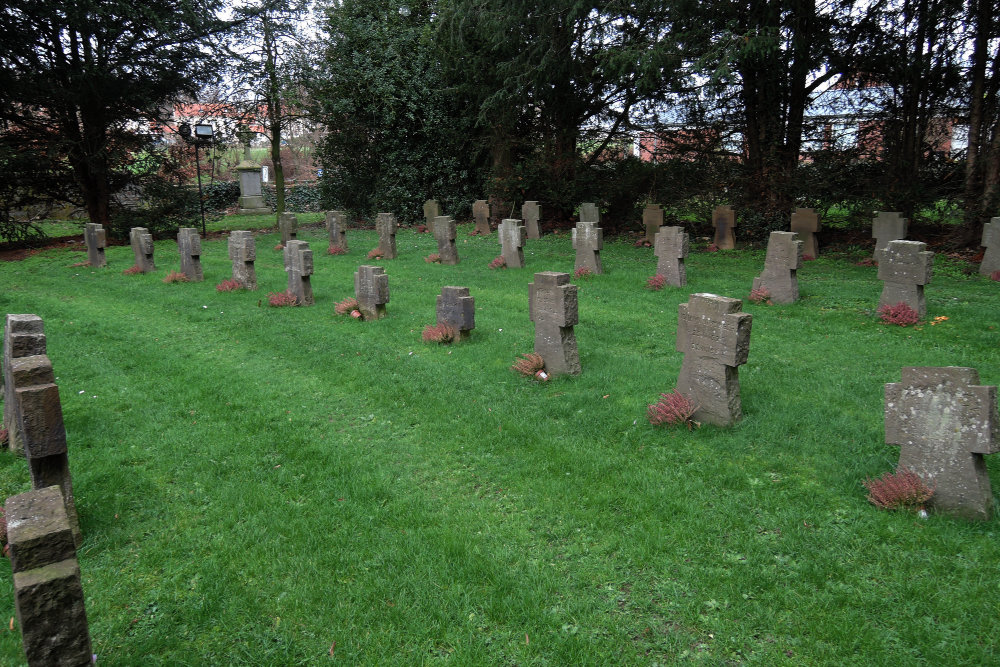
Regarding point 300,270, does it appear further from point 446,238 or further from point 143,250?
point 143,250

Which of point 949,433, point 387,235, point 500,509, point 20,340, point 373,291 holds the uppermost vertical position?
point 387,235

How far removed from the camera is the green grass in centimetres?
374

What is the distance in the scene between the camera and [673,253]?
12734mm

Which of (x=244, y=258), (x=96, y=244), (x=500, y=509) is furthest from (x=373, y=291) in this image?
(x=96, y=244)

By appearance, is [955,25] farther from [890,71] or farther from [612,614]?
[612,614]

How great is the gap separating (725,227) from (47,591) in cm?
1730

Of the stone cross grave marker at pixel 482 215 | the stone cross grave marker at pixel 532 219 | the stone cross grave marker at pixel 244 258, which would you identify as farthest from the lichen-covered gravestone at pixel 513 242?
the stone cross grave marker at pixel 482 215

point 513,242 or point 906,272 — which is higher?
point 513,242

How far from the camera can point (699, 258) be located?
16.5m

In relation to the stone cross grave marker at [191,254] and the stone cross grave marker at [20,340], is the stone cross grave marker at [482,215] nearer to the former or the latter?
the stone cross grave marker at [191,254]

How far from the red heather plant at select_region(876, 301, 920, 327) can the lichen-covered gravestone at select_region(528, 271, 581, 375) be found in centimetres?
503

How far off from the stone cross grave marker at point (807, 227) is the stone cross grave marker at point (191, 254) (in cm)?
1400

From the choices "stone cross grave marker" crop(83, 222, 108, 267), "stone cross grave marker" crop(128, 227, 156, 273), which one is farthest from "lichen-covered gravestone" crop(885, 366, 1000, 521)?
"stone cross grave marker" crop(83, 222, 108, 267)

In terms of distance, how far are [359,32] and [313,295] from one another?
54.6 feet
